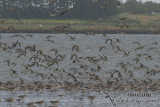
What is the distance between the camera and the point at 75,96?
1319 inches

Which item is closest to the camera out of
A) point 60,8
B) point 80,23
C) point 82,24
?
point 82,24

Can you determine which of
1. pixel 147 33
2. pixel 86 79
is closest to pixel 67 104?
pixel 86 79

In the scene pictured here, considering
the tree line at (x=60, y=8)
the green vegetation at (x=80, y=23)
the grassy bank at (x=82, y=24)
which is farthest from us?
the tree line at (x=60, y=8)

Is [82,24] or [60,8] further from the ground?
[60,8]

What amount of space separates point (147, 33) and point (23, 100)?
147587 millimetres

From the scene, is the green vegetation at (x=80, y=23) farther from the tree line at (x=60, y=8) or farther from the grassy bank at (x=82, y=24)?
the tree line at (x=60, y=8)

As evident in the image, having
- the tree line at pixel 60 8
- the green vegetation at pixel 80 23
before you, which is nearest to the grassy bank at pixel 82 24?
the green vegetation at pixel 80 23

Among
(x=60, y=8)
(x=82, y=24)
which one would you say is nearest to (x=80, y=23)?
(x=82, y=24)

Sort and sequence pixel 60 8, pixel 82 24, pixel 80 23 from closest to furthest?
pixel 82 24 < pixel 80 23 < pixel 60 8

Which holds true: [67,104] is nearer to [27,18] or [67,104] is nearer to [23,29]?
[23,29]

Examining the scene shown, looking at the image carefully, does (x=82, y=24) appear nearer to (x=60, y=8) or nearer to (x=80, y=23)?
(x=80, y=23)

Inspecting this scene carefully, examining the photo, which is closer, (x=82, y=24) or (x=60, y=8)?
(x=82, y=24)

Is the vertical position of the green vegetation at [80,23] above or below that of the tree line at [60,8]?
below

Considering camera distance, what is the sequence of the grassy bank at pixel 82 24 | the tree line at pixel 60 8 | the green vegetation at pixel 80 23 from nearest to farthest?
the grassy bank at pixel 82 24, the green vegetation at pixel 80 23, the tree line at pixel 60 8
